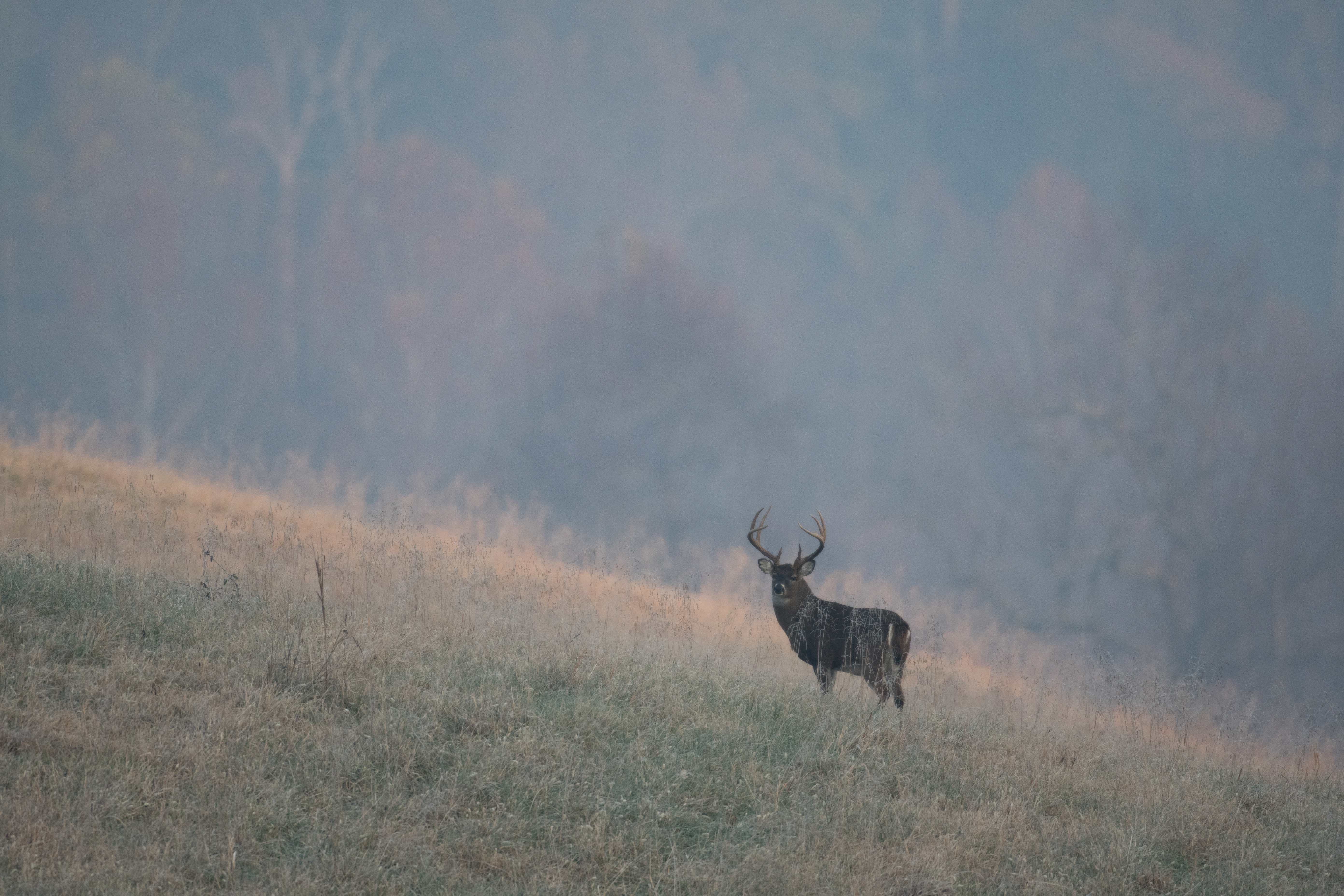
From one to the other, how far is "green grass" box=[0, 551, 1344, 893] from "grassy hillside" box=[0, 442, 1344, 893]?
0.02m

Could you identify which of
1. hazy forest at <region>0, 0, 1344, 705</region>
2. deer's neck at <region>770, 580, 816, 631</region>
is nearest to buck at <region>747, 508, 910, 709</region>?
deer's neck at <region>770, 580, 816, 631</region>

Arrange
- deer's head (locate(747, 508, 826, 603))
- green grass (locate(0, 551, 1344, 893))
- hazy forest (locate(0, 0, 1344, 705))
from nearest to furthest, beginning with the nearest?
green grass (locate(0, 551, 1344, 893)) < deer's head (locate(747, 508, 826, 603)) < hazy forest (locate(0, 0, 1344, 705))

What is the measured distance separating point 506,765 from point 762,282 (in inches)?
2022

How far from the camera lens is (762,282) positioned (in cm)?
5597

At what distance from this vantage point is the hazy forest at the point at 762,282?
29.7 m

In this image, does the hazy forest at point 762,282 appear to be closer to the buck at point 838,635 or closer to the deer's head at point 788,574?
the deer's head at point 788,574

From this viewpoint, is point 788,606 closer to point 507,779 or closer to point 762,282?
point 507,779

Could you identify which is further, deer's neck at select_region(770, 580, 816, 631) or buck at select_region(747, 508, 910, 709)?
deer's neck at select_region(770, 580, 816, 631)

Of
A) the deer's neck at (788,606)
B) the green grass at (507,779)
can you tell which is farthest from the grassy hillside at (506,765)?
the deer's neck at (788,606)

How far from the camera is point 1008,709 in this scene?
10.0 m

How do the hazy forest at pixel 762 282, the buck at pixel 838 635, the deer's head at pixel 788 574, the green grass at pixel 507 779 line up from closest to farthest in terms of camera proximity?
the green grass at pixel 507 779
the buck at pixel 838 635
the deer's head at pixel 788 574
the hazy forest at pixel 762 282

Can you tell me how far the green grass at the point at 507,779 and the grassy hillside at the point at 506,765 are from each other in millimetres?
20

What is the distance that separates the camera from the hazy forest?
2973cm

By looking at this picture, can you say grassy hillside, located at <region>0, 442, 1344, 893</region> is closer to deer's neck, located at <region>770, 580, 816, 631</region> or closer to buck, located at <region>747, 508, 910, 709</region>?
buck, located at <region>747, 508, 910, 709</region>
